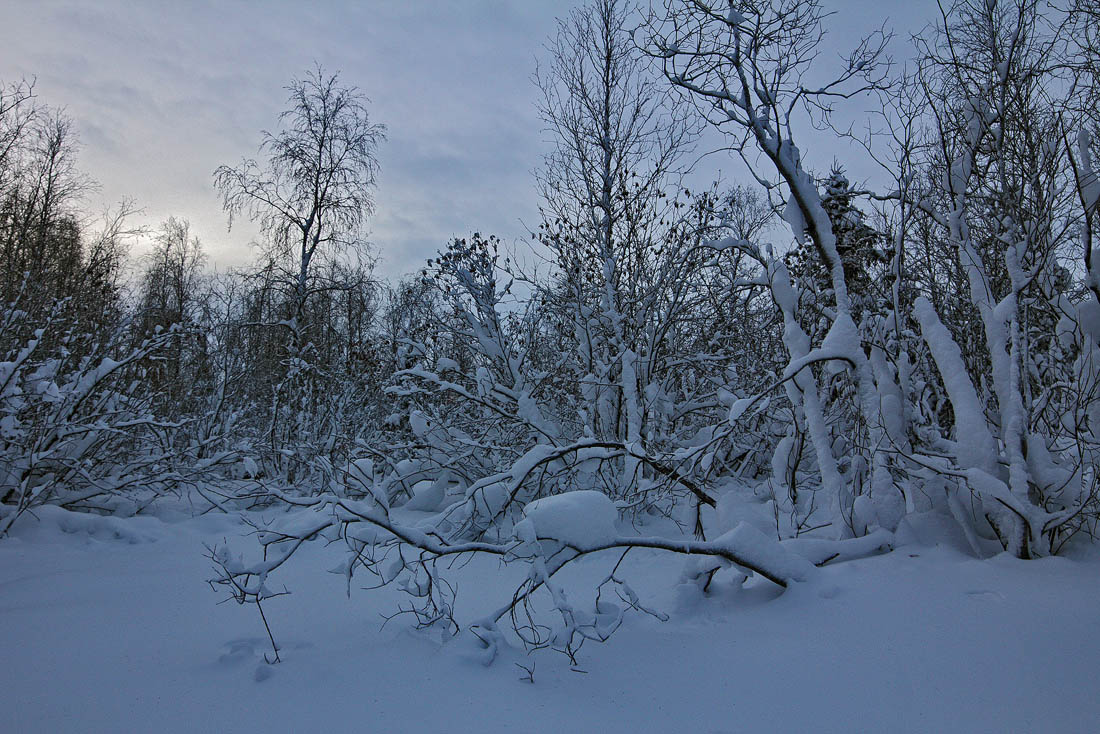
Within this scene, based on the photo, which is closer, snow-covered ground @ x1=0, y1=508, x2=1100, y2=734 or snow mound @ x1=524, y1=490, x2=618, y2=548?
snow-covered ground @ x1=0, y1=508, x2=1100, y2=734

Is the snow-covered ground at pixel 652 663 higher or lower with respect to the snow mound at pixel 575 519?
lower

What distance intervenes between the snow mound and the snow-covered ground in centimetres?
44

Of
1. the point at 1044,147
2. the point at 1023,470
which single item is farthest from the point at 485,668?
the point at 1044,147

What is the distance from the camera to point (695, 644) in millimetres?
2430

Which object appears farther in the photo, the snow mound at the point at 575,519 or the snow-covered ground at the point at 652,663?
the snow mound at the point at 575,519

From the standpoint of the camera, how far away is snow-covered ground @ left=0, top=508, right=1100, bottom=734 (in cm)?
189

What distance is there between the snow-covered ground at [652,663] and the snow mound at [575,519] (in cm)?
44

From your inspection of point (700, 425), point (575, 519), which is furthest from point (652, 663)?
point (700, 425)

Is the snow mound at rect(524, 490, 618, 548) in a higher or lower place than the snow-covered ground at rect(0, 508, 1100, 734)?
higher

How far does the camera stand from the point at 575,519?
8.65 ft

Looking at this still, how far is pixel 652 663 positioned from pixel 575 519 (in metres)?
0.65

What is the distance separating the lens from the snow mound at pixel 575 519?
2.58m

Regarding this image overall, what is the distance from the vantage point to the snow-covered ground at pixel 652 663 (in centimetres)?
189

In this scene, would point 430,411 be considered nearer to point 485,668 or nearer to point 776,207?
point 776,207
